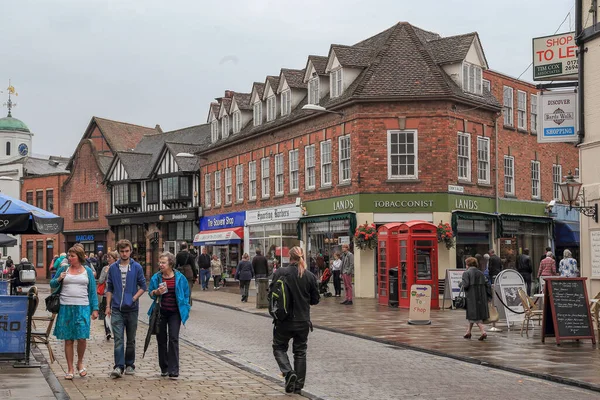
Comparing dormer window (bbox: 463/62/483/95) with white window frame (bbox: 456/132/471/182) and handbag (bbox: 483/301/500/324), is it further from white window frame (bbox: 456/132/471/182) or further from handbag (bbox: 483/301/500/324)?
handbag (bbox: 483/301/500/324)

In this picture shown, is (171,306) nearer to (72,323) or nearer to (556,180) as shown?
(72,323)

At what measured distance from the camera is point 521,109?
119 feet

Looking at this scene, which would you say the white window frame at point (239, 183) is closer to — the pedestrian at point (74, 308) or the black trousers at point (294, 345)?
the pedestrian at point (74, 308)

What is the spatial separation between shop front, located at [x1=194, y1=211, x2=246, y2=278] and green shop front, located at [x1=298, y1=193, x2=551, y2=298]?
22.2 ft

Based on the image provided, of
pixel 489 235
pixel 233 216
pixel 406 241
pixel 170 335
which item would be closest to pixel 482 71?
pixel 489 235

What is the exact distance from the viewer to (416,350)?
14844mm

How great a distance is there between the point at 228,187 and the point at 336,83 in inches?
468

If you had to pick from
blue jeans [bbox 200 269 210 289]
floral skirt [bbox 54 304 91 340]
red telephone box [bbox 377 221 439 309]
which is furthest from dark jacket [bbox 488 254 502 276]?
floral skirt [bbox 54 304 91 340]

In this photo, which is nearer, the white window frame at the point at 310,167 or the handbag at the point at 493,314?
the handbag at the point at 493,314

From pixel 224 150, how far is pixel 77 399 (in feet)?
113

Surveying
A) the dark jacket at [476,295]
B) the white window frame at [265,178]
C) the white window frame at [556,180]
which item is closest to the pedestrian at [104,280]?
the dark jacket at [476,295]

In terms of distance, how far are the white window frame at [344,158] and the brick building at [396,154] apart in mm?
42

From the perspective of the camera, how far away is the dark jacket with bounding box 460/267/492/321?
16.0 meters

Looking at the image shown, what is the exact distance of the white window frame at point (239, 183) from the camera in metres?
41.2
